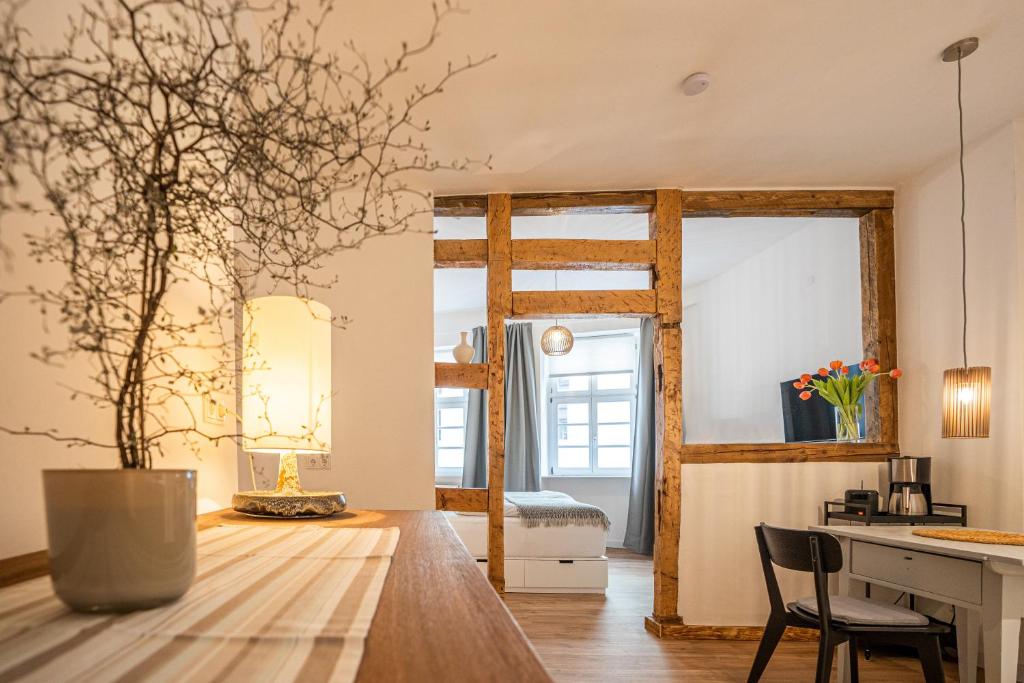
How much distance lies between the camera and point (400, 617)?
28.0 inches

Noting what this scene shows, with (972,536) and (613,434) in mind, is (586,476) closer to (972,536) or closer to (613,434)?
(613,434)

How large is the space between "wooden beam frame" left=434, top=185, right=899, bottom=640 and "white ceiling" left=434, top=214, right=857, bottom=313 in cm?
55

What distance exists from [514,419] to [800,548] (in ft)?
17.1

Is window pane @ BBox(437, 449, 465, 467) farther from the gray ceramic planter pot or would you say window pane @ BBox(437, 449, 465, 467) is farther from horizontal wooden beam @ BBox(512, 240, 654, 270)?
the gray ceramic planter pot

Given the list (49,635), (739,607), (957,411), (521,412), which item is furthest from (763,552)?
(521,412)

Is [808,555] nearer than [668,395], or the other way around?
[808,555]

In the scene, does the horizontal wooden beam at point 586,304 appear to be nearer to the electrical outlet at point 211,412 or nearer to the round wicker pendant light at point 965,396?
the round wicker pendant light at point 965,396

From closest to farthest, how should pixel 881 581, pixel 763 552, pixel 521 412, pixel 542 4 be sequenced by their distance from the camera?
pixel 542 4
pixel 881 581
pixel 763 552
pixel 521 412

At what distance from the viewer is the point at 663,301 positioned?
13.5 feet

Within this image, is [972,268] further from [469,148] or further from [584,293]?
[469,148]

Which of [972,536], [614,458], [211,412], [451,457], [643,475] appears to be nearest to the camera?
[211,412]

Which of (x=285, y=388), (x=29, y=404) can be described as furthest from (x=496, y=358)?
(x=29, y=404)

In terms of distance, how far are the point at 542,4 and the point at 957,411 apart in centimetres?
220

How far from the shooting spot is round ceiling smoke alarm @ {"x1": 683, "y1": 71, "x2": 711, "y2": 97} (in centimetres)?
285
